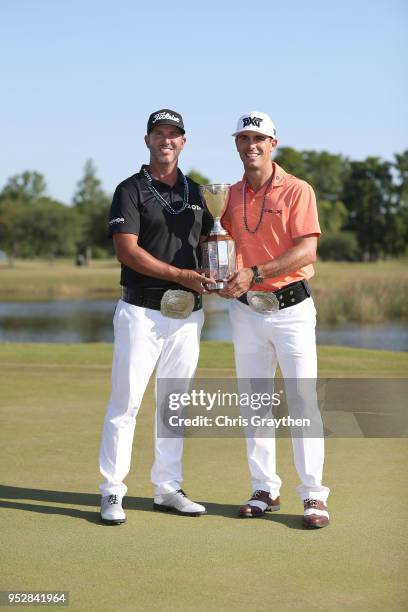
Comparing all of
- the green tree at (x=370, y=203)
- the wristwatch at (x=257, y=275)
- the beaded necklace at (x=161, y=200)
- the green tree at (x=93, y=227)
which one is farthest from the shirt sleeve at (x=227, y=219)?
the green tree at (x=370, y=203)

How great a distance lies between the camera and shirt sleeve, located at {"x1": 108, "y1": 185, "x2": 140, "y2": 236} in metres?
5.11

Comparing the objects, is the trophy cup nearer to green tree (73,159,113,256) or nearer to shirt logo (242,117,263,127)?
shirt logo (242,117,263,127)

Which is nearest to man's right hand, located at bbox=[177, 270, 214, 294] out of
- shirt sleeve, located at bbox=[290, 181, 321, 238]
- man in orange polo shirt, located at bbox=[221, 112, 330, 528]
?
man in orange polo shirt, located at bbox=[221, 112, 330, 528]

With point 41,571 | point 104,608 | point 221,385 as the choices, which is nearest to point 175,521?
point 41,571

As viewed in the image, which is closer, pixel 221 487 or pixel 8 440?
pixel 221 487

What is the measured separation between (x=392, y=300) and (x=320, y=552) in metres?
28.4

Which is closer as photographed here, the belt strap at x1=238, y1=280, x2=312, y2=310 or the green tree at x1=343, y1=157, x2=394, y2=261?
the belt strap at x1=238, y1=280, x2=312, y2=310

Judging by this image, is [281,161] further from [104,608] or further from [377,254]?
[104,608]

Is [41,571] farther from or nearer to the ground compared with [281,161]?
nearer to the ground

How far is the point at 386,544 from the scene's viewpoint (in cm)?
443

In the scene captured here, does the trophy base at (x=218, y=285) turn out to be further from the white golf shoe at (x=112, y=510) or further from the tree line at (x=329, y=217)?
the tree line at (x=329, y=217)

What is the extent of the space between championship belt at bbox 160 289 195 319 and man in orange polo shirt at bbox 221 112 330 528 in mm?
234

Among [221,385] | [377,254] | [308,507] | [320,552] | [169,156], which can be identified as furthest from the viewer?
[377,254]

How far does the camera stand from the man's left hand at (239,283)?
503cm
